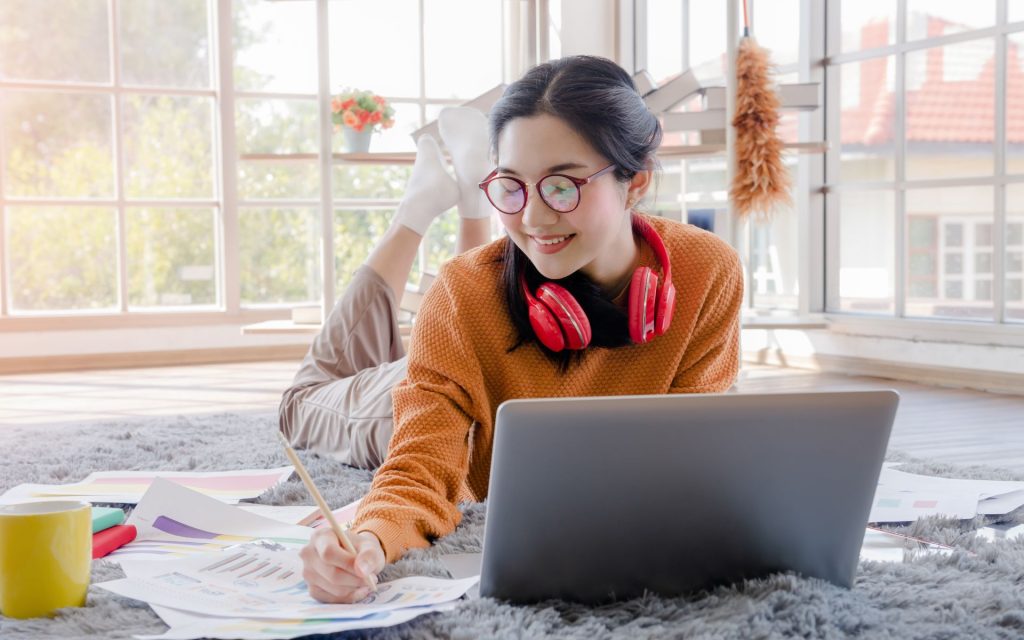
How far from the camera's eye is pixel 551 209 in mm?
1483

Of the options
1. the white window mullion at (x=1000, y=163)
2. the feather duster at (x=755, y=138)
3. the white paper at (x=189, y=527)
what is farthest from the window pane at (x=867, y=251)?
the white paper at (x=189, y=527)

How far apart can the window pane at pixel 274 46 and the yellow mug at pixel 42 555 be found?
4641 millimetres

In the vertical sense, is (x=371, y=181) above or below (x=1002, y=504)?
above

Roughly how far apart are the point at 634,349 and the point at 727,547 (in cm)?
53

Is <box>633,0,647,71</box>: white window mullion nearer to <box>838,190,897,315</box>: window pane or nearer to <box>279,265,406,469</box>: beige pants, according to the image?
<box>838,190,897,315</box>: window pane

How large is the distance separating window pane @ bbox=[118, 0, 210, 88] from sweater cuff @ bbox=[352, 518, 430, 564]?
460cm

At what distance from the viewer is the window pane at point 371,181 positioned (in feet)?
19.0

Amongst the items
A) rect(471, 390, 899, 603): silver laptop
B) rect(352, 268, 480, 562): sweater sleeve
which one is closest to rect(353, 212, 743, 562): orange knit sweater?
rect(352, 268, 480, 562): sweater sleeve

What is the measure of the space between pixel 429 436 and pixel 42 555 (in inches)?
20.5

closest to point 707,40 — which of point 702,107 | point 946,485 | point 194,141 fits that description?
point 702,107

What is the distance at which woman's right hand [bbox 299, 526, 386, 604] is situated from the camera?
1166 mm

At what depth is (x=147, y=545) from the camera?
1.64m

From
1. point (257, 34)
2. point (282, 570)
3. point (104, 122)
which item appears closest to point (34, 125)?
point (104, 122)

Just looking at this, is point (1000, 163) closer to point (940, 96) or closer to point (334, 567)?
point (940, 96)
